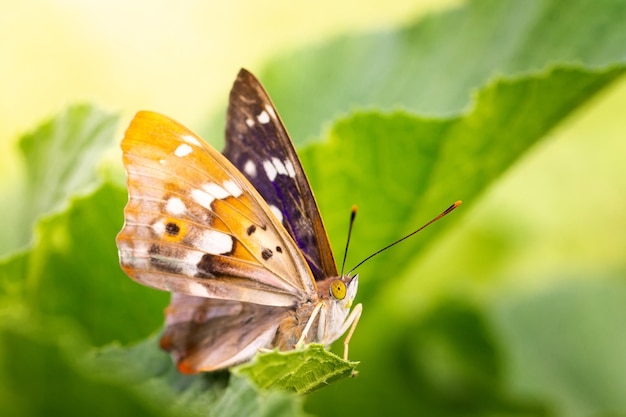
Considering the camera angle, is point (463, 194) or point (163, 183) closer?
point (163, 183)

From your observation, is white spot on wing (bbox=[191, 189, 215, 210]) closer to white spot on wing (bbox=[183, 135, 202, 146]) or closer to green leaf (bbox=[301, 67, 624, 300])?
white spot on wing (bbox=[183, 135, 202, 146])

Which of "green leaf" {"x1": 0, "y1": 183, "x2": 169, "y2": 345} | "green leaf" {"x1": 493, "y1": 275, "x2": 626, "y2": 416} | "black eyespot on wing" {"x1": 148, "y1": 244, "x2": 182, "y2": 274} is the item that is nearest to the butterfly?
"black eyespot on wing" {"x1": 148, "y1": 244, "x2": 182, "y2": 274}

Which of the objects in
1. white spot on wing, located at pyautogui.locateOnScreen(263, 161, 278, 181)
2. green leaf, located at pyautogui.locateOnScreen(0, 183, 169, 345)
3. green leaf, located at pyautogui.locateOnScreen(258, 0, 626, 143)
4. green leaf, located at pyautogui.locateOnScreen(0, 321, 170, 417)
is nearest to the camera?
green leaf, located at pyautogui.locateOnScreen(0, 321, 170, 417)

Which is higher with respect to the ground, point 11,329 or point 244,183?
point 244,183

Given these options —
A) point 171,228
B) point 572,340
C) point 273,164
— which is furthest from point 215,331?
point 572,340

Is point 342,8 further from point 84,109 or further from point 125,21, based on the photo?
point 84,109

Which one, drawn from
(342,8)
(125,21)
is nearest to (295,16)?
(342,8)

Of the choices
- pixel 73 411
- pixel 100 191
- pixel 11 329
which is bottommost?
pixel 73 411

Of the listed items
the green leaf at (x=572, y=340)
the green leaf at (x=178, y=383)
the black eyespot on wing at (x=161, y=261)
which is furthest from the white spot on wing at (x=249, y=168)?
the green leaf at (x=572, y=340)
